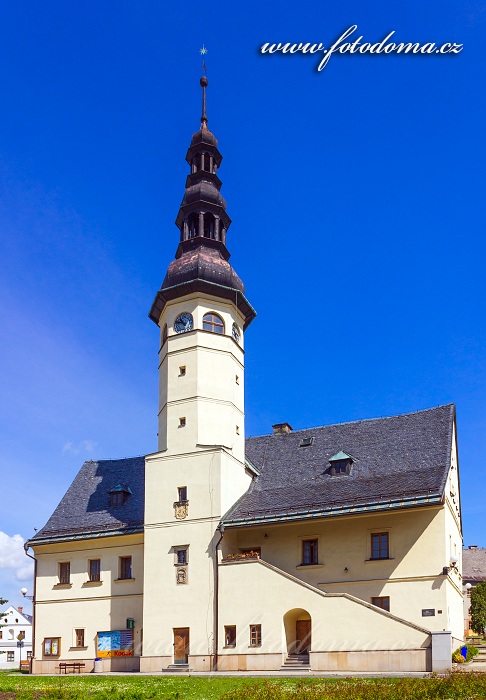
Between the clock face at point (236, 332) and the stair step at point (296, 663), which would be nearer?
the stair step at point (296, 663)

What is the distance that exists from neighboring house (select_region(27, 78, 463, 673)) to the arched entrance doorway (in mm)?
76

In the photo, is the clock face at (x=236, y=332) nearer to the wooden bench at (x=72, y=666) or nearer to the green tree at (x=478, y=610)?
the wooden bench at (x=72, y=666)

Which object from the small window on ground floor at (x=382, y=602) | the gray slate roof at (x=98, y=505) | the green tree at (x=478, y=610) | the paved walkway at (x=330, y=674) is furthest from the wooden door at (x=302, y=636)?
the green tree at (x=478, y=610)

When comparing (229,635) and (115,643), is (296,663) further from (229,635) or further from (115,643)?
(115,643)

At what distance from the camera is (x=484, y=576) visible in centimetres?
8156

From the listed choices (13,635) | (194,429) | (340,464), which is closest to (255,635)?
(340,464)

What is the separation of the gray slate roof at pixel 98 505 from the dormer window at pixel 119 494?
0.22 m

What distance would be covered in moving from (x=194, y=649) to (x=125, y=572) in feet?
21.3

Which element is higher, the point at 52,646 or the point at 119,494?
the point at 119,494

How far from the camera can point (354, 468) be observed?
3609 centimetres

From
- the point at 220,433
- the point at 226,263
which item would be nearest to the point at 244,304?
the point at 226,263

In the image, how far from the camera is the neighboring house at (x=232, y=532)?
31.0m

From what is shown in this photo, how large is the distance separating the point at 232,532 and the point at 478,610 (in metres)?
32.7

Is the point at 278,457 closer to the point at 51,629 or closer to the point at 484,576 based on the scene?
the point at 51,629
